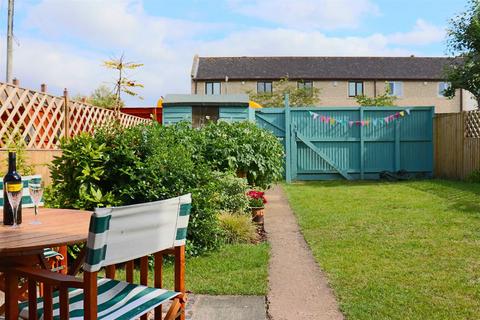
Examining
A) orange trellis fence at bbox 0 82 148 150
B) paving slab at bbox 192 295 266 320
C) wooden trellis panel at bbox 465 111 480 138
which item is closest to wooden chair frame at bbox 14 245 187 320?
paving slab at bbox 192 295 266 320

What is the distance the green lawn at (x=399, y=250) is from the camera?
3.50m

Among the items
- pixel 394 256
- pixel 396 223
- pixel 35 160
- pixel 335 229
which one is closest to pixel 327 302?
pixel 394 256

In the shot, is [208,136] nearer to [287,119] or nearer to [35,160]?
[35,160]

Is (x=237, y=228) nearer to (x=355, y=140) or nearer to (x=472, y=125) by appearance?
(x=472, y=125)

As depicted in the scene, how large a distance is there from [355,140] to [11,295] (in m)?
12.7

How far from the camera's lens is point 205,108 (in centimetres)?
1323

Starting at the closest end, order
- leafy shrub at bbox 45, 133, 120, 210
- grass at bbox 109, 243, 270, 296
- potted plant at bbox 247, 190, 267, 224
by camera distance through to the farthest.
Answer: grass at bbox 109, 243, 270, 296
leafy shrub at bbox 45, 133, 120, 210
potted plant at bbox 247, 190, 267, 224

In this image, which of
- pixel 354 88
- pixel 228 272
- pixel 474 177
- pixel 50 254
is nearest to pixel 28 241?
pixel 50 254

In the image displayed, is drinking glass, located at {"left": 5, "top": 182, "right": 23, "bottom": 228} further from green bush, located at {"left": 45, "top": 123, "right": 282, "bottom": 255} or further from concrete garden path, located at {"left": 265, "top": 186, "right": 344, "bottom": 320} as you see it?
green bush, located at {"left": 45, "top": 123, "right": 282, "bottom": 255}

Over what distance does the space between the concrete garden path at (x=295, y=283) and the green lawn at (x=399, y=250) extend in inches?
4.1

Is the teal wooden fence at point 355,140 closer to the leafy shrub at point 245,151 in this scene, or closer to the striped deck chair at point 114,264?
the leafy shrub at point 245,151

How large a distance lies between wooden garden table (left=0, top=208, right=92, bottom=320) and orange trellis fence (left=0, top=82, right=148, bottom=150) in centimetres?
306

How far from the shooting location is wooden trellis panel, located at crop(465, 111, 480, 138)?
11977mm

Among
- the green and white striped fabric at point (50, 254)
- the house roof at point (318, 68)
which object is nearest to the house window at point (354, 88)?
the house roof at point (318, 68)
